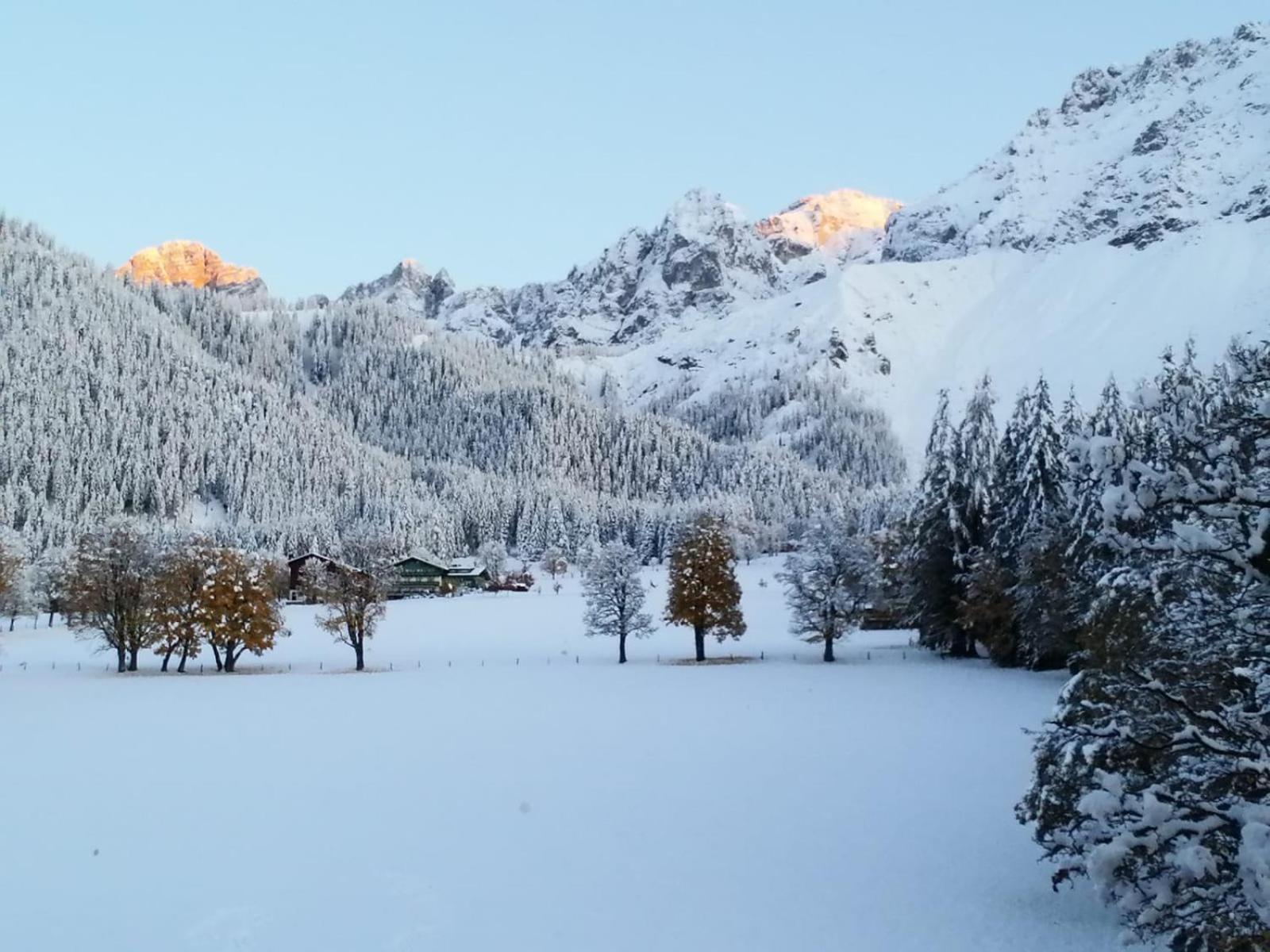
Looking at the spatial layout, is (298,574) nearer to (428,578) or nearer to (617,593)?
(428,578)

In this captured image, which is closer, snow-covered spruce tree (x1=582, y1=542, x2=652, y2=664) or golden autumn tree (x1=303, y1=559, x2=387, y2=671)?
golden autumn tree (x1=303, y1=559, x2=387, y2=671)

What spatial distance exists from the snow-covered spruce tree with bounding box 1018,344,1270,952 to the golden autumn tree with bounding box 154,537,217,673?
53.0 metres

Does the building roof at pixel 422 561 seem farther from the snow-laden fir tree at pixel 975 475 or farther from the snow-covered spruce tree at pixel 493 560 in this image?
the snow-laden fir tree at pixel 975 475

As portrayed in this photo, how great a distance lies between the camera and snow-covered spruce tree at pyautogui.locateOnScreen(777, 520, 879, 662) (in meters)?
56.4

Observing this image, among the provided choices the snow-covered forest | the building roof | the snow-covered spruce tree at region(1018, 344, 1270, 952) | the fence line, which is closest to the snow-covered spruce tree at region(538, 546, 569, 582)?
the building roof

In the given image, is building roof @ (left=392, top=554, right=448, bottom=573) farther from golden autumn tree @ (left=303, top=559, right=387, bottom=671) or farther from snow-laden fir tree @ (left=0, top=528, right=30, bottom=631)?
golden autumn tree @ (left=303, top=559, right=387, bottom=671)

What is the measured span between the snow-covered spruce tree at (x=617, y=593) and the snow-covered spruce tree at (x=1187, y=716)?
4527cm

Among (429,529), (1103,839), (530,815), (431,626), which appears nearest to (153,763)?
(530,815)

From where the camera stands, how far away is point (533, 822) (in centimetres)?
2042

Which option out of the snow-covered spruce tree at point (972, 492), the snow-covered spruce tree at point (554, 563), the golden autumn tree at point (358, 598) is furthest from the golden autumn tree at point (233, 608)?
the snow-covered spruce tree at point (554, 563)

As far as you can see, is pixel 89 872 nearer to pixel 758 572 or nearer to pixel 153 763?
pixel 153 763

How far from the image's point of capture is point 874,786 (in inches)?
925

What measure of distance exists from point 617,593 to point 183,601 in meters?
26.8

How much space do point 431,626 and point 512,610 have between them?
576 inches
